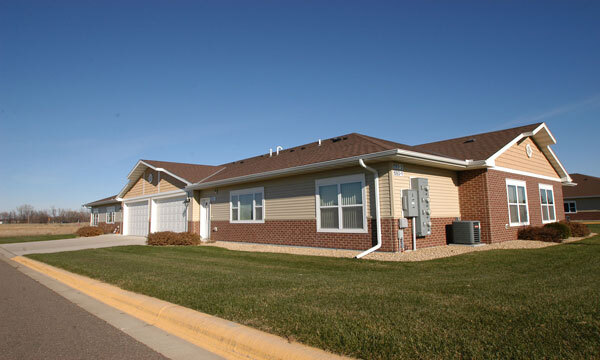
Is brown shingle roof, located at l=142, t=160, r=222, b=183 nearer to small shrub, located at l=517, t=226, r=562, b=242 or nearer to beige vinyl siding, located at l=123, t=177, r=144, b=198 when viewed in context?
beige vinyl siding, located at l=123, t=177, r=144, b=198

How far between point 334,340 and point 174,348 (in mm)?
1960

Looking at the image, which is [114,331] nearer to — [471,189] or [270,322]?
[270,322]

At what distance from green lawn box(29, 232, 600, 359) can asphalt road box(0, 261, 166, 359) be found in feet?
3.63

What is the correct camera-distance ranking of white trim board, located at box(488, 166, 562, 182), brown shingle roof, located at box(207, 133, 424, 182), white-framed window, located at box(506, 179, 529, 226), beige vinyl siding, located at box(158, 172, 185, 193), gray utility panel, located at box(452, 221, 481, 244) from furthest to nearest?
beige vinyl siding, located at box(158, 172, 185, 193)
white-framed window, located at box(506, 179, 529, 226)
white trim board, located at box(488, 166, 562, 182)
gray utility panel, located at box(452, 221, 481, 244)
brown shingle roof, located at box(207, 133, 424, 182)

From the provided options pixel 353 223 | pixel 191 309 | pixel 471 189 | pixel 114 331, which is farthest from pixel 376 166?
pixel 114 331

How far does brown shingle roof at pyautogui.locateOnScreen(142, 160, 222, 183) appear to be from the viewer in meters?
21.7

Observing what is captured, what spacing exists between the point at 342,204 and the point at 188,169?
13.6m

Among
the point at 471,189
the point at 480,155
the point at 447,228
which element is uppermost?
the point at 480,155

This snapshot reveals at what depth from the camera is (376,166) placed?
1219cm

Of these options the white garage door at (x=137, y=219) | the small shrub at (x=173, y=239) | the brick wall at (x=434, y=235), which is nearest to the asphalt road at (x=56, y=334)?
the brick wall at (x=434, y=235)

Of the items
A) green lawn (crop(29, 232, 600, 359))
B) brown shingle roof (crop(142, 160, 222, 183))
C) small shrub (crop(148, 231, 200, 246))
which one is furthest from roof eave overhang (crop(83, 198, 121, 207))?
green lawn (crop(29, 232, 600, 359))

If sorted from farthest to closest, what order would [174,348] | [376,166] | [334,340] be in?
[376,166], [174,348], [334,340]

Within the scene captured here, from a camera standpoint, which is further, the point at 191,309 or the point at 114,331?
the point at 191,309

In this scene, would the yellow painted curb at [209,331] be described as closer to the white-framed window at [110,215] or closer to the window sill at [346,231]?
the window sill at [346,231]
